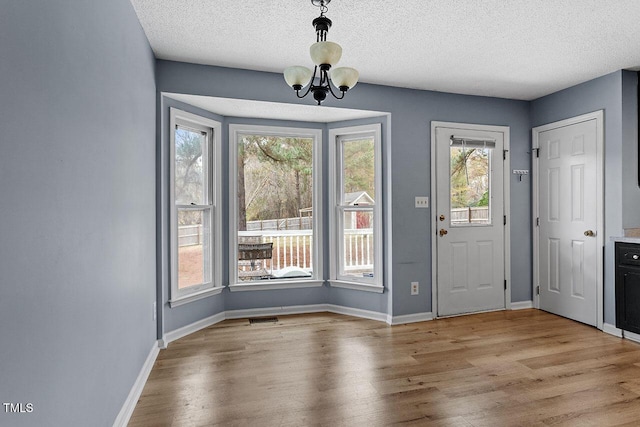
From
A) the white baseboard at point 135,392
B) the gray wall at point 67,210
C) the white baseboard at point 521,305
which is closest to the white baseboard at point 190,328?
the white baseboard at point 135,392

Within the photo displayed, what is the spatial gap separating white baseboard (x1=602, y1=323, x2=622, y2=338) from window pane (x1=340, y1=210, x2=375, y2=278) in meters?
2.35

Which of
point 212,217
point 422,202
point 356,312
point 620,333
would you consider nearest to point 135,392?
point 212,217

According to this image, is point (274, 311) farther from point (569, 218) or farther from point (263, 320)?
point (569, 218)

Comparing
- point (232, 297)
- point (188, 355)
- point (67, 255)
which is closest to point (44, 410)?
point (67, 255)

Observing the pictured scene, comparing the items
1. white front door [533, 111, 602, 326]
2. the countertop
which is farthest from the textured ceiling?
the countertop

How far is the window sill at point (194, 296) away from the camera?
3388 millimetres

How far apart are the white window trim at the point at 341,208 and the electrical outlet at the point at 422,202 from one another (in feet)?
1.34

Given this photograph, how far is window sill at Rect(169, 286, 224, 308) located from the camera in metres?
3.39

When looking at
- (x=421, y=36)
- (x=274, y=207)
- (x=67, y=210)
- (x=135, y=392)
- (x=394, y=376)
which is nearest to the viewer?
(x=67, y=210)

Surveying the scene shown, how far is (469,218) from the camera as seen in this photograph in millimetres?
4285

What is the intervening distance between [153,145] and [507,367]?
3341 mm

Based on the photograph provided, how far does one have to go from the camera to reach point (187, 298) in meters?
3.53

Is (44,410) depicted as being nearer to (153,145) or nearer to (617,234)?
(153,145)

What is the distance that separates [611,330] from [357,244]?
262 centimetres
